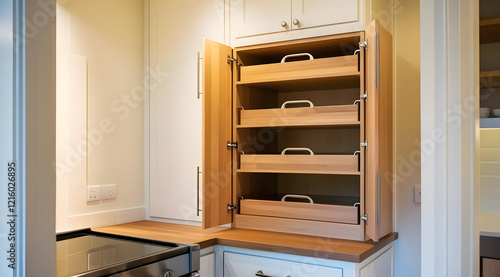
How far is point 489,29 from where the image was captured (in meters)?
1.99

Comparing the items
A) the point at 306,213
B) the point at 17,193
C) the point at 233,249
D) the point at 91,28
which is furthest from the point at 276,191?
the point at 17,193

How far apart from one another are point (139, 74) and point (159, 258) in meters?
1.37

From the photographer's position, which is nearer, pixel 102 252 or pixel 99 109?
pixel 102 252

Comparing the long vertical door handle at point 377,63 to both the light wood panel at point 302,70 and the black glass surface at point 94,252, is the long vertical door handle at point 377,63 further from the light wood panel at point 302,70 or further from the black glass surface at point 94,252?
the black glass surface at point 94,252

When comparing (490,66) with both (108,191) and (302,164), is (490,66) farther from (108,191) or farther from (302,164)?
(108,191)

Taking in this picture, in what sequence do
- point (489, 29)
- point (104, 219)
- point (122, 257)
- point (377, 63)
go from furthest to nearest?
point (104, 219)
point (489, 29)
point (377, 63)
point (122, 257)

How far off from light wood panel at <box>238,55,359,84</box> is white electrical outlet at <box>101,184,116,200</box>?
3.16 ft

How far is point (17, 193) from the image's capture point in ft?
2.80

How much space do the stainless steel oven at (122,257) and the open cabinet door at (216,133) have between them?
310 millimetres

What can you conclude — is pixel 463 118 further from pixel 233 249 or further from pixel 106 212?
pixel 106 212

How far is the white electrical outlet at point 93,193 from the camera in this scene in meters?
2.33

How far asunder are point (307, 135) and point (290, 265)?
93 centimetres

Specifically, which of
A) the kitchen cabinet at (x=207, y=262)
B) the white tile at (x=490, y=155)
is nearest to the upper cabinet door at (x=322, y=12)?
the white tile at (x=490, y=155)

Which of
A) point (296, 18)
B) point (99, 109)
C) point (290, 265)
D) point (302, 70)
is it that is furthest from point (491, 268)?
point (99, 109)
